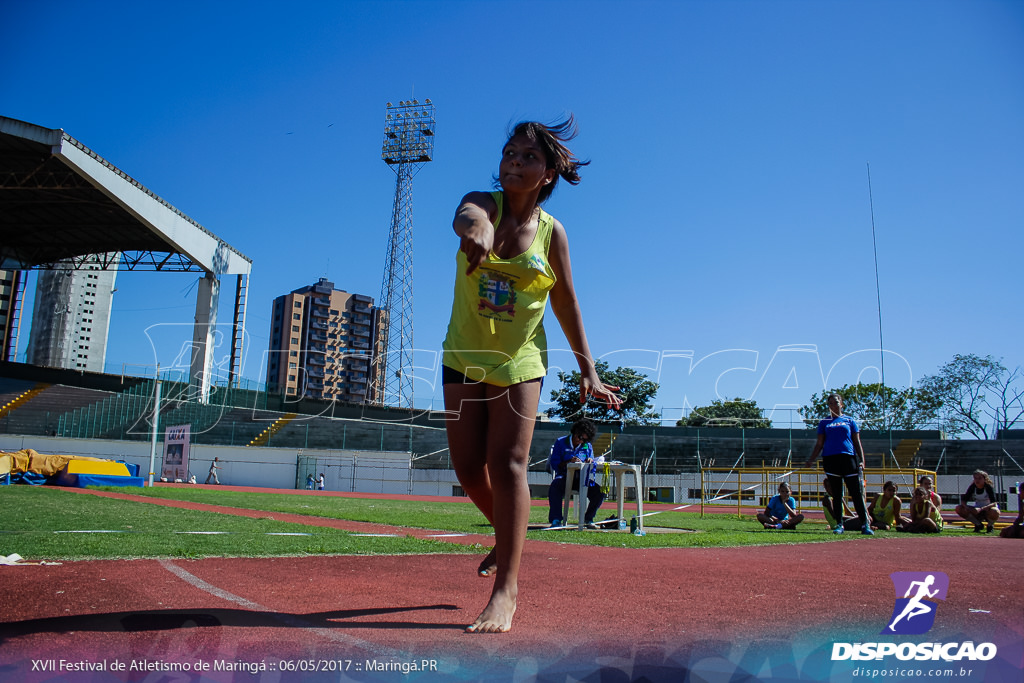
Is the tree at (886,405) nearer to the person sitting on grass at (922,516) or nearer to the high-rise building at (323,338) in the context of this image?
the person sitting on grass at (922,516)

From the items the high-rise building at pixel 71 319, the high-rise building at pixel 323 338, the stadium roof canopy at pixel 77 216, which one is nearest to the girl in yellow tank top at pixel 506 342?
the stadium roof canopy at pixel 77 216

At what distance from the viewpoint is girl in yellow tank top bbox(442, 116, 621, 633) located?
108 inches

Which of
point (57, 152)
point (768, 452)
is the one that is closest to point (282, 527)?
point (57, 152)

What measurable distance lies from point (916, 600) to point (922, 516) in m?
8.72

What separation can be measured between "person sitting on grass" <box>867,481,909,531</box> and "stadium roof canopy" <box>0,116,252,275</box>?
28.2 meters

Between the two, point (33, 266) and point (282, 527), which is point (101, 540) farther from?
point (33, 266)

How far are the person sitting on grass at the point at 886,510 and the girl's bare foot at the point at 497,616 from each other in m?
10.2

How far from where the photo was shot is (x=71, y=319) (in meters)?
94.4

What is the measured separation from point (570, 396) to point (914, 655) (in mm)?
51538

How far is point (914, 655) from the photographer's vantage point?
2.19 m

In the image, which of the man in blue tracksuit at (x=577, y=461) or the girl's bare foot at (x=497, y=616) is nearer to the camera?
the girl's bare foot at (x=497, y=616)

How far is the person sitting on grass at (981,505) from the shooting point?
36.9ft

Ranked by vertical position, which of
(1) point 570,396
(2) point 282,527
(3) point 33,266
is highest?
(3) point 33,266

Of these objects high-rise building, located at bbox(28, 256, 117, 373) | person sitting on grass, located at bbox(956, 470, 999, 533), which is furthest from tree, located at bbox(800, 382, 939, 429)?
high-rise building, located at bbox(28, 256, 117, 373)
